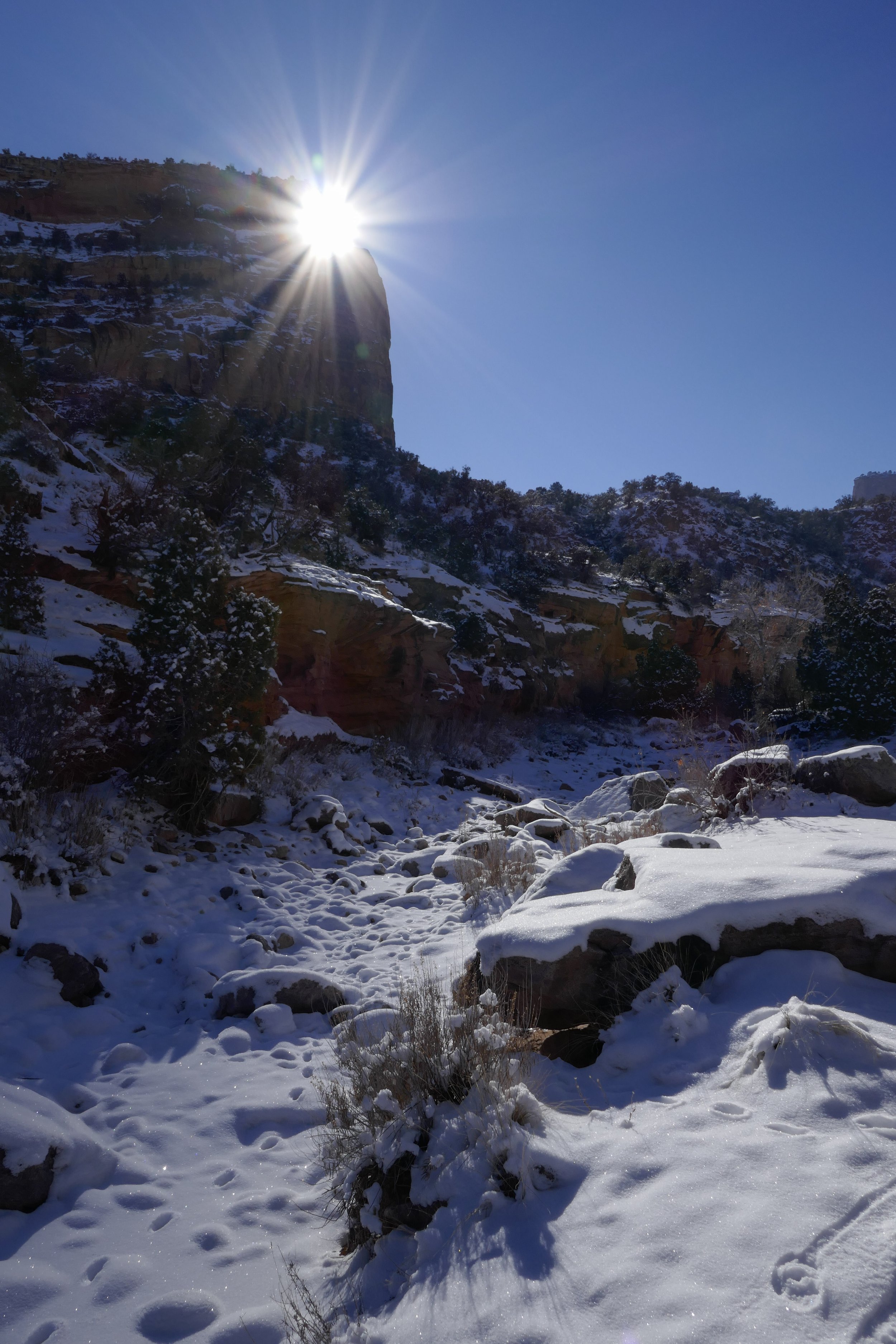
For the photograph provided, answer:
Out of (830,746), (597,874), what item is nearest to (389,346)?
(830,746)

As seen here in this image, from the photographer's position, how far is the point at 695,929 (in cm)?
335

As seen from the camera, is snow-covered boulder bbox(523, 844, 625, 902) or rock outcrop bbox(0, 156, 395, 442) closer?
snow-covered boulder bbox(523, 844, 625, 902)

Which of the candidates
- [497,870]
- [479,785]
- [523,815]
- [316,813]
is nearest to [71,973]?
[497,870]

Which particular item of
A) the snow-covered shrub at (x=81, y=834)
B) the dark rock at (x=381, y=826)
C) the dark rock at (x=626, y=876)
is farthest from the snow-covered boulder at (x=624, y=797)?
the snow-covered shrub at (x=81, y=834)

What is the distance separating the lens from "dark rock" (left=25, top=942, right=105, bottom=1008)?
4.10 m

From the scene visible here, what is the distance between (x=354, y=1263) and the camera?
88.1 inches

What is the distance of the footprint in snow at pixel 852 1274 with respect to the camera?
1.44 meters

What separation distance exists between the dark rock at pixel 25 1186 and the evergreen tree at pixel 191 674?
173 inches

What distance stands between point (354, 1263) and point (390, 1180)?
0.28m

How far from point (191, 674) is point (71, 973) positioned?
131 inches

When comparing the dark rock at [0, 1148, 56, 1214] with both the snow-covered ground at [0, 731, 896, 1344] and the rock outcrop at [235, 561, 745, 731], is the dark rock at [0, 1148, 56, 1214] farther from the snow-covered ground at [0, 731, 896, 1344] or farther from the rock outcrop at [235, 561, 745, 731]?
the rock outcrop at [235, 561, 745, 731]

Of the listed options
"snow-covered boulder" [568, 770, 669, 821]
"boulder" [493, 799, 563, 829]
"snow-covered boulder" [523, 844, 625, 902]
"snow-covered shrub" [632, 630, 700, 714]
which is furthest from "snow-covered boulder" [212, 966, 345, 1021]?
"snow-covered shrub" [632, 630, 700, 714]

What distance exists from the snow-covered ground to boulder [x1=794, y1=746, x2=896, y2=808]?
1.94 m

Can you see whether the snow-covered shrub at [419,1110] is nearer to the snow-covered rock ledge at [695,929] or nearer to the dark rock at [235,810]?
the snow-covered rock ledge at [695,929]
